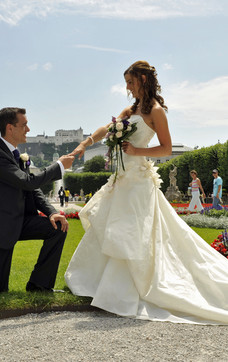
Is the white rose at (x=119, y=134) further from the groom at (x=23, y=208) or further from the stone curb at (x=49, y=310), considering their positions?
the stone curb at (x=49, y=310)

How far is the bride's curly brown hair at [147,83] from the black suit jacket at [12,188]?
1.22 metres

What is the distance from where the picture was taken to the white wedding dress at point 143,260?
3.91 m

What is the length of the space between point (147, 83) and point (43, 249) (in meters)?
2.23

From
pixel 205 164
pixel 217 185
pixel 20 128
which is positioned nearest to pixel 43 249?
pixel 20 128

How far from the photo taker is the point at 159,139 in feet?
14.3

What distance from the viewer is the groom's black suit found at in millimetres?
4180

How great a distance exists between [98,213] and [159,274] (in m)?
0.96

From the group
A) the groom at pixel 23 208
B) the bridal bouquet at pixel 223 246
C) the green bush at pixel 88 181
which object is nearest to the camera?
the groom at pixel 23 208

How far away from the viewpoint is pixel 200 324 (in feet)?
12.3

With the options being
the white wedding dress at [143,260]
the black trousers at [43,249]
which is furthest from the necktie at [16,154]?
the white wedding dress at [143,260]

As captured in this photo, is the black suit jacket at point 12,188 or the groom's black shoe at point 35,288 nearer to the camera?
the black suit jacket at point 12,188

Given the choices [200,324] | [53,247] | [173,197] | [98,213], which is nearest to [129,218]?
[98,213]

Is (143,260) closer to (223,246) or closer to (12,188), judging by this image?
(12,188)

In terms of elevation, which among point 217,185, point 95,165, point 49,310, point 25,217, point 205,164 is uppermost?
point 95,165
